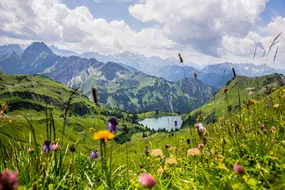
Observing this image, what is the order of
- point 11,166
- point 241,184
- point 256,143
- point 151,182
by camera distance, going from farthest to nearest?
point 11,166
point 256,143
point 241,184
point 151,182

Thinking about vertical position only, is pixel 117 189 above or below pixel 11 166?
below

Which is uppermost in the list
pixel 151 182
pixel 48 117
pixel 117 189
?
pixel 48 117

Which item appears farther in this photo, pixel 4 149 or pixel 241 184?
pixel 4 149

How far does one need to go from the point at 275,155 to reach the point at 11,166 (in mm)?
4712

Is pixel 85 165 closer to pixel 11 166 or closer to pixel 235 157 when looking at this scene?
pixel 11 166

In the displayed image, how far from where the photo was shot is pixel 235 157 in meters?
5.02

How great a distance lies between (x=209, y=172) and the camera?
4602 mm

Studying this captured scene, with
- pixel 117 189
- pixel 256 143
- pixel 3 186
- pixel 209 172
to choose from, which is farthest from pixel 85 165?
pixel 3 186

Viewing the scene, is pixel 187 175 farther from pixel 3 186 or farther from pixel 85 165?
pixel 3 186

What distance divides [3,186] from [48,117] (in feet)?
10.5

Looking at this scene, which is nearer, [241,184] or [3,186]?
[3,186]

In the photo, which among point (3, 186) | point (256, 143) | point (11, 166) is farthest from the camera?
point (11, 166)

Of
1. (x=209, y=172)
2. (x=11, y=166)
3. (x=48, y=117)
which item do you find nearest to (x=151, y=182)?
(x=209, y=172)

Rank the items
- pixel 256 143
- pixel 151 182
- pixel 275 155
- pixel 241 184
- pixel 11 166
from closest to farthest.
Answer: pixel 151 182, pixel 241 184, pixel 275 155, pixel 256 143, pixel 11 166
